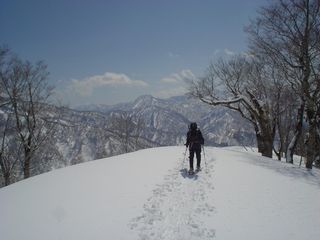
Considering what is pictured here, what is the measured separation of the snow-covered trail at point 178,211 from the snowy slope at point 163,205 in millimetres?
27

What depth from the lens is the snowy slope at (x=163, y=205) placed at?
696cm

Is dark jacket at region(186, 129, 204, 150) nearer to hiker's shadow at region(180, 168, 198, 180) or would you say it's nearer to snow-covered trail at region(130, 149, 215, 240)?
hiker's shadow at region(180, 168, 198, 180)

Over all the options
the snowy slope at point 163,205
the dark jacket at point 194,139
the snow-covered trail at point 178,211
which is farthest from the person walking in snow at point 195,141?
the snow-covered trail at point 178,211

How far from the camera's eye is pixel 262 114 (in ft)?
66.4

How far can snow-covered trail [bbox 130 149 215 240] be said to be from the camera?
6.95 meters

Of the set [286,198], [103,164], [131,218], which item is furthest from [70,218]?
[286,198]

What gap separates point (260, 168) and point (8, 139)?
24913mm

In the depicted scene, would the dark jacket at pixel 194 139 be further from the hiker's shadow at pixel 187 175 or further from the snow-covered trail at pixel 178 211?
the snow-covered trail at pixel 178 211

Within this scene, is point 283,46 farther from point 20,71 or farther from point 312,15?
point 20,71

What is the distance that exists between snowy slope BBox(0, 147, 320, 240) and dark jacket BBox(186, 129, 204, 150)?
4.39 feet

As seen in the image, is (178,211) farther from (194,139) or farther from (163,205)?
(194,139)

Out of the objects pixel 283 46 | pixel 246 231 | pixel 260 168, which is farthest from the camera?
pixel 283 46

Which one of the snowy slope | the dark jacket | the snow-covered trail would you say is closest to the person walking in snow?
the dark jacket

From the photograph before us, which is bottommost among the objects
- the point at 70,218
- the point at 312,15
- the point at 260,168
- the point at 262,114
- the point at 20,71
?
the point at 70,218
